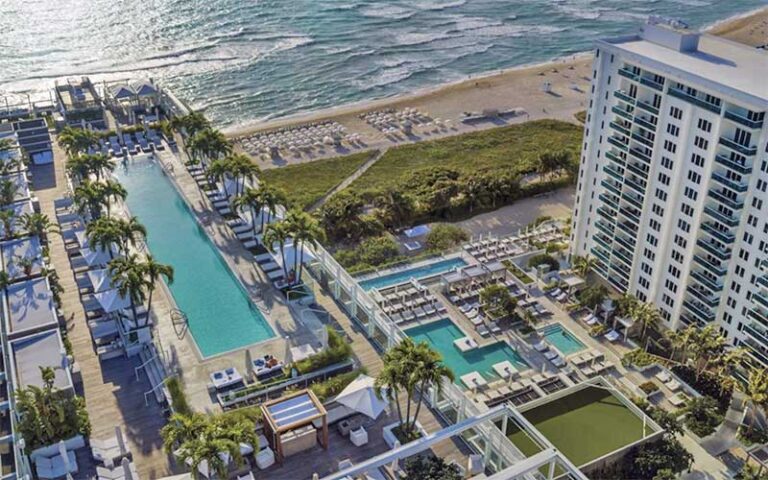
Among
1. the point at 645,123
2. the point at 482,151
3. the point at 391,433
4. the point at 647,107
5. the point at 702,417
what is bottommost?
the point at 702,417

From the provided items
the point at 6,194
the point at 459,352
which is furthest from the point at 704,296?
the point at 6,194

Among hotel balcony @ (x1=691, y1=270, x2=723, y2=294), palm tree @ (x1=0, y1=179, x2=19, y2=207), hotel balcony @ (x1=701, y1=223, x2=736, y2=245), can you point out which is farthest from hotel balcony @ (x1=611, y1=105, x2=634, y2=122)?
palm tree @ (x1=0, y1=179, x2=19, y2=207)

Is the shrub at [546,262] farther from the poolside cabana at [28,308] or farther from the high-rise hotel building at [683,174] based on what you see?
the poolside cabana at [28,308]

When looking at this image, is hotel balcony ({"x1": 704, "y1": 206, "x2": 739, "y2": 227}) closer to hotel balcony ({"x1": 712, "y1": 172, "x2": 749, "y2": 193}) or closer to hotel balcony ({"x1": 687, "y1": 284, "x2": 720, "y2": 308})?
hotel balcony ({"x1": 712, "y1": 172, "x2": 749, "y2": 193})

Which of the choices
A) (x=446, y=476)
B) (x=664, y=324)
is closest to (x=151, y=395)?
(x=446, y=476)

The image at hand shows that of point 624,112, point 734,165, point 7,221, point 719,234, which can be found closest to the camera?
point 734,165

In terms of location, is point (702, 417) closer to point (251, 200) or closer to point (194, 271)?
point (251, 200)

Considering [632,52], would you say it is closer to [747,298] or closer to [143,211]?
[747,298]
